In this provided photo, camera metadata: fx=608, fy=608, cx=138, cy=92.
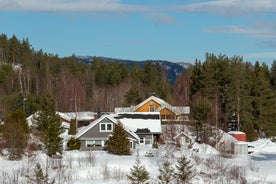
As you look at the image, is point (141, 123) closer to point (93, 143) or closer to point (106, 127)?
point (106, 127)

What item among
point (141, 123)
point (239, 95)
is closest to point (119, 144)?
point (141, 123)

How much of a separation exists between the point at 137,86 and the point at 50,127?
52.6 meters

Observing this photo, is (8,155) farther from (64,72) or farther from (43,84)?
(64,72)

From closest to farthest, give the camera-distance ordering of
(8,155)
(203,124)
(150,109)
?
(8,155)
(203,124)
(150,109)

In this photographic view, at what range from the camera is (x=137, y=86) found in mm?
80438

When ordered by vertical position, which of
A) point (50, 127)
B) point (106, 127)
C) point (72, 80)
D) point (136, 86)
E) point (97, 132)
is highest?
point (72, 80)

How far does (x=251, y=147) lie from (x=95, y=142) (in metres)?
10.6

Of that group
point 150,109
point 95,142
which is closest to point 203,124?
point 95,142

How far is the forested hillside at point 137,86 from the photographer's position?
5062 centimetres

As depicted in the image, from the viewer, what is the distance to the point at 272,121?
5134 centimetres

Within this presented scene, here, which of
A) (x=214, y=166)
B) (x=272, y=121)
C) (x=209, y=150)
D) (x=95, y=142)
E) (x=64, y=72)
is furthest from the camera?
(x=64, y=72)

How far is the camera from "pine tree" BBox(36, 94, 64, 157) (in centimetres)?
2648

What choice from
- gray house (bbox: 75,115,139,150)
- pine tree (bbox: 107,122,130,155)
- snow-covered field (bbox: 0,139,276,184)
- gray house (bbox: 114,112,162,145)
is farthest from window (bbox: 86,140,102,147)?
snow-covered field (bbox: 0,139,276,184)

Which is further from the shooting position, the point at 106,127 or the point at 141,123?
the point at 141,123
